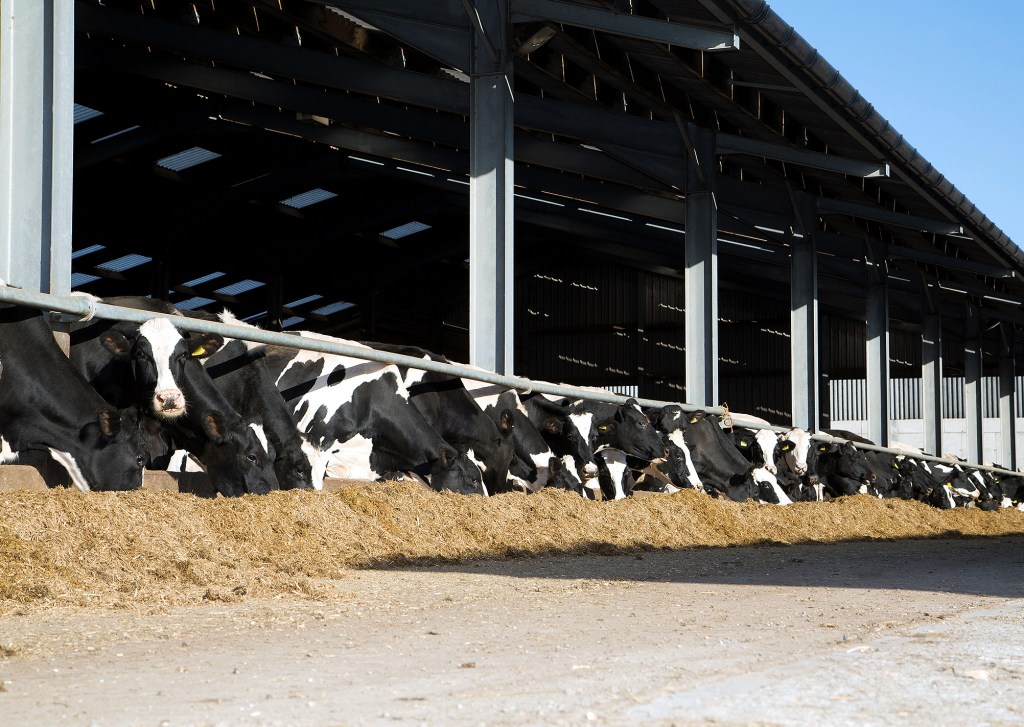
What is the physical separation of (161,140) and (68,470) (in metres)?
17.8

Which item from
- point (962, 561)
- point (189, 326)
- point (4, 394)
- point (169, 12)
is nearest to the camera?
point (4, 394)

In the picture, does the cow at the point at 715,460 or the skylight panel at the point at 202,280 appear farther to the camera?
the skylight panel at the point at 202,280

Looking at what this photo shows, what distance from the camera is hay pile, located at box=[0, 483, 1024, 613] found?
5398mm

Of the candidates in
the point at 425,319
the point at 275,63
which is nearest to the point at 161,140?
the point at 275,63

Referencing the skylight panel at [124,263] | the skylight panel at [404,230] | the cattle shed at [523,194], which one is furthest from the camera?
the skylight panel at [404,230]

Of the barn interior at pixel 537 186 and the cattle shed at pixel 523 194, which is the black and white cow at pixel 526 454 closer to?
the cattle shed at pixel 523 194

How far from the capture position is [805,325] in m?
21.3

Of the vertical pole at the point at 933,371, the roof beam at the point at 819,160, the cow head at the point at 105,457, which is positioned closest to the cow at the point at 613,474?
the roof beam at the point at 819,160

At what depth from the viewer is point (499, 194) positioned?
12977 millimetres

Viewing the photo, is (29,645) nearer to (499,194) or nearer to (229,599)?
(229,599)

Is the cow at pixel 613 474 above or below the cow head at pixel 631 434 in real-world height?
below

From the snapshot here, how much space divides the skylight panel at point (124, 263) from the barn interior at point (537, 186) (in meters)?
0.10

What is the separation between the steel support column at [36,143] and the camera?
301 inches

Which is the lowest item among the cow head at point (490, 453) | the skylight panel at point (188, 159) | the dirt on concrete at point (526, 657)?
the dirt on concrete at point (526, 657)
